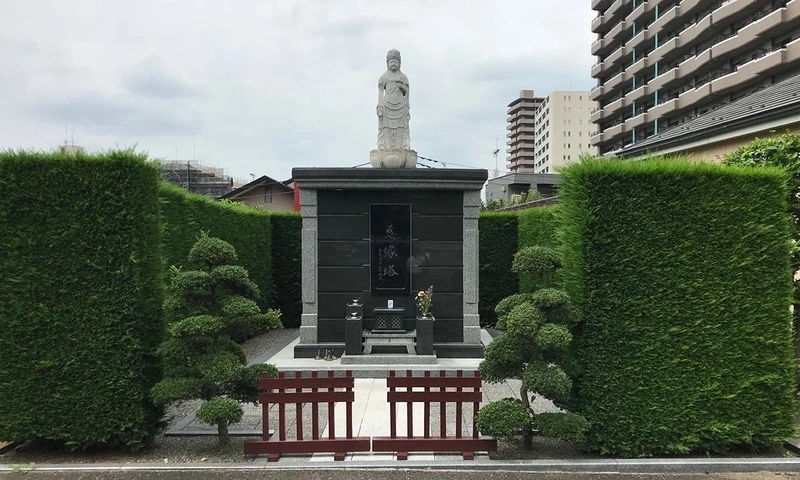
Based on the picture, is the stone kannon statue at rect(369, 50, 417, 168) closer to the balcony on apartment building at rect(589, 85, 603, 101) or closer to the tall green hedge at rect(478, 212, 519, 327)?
the tall green hedge at rect(478, 212, 519, 327)

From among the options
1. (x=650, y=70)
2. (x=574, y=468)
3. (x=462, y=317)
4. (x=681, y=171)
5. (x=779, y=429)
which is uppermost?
(x=650, y=70)

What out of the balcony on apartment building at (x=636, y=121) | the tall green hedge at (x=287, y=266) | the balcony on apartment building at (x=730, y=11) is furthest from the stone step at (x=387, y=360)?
the balcony on apartment building at (x=636, y=121)

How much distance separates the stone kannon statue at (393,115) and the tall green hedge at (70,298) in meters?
5.22

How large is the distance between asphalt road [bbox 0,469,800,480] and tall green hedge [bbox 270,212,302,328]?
8187mm

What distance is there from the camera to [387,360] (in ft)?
25.7

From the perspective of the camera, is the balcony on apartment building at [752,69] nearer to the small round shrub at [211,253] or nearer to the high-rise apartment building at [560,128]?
the small round shrub at [211,253]

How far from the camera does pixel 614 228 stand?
4.51 meters

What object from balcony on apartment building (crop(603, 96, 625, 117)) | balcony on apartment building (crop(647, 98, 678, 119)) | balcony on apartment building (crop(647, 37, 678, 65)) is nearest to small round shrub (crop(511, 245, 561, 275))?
balcony on apartment building (crop(647, 98, 678, 119))

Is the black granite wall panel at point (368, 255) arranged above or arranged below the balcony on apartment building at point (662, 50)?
below

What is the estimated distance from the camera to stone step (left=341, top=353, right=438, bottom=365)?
25.6 feet

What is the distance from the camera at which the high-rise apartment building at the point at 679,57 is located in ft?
90.5

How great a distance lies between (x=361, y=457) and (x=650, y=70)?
46.2 meters

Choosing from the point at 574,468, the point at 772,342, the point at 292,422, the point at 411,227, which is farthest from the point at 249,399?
the point at 772,342

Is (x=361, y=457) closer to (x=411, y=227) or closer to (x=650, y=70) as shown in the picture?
(x=411, y=227)
